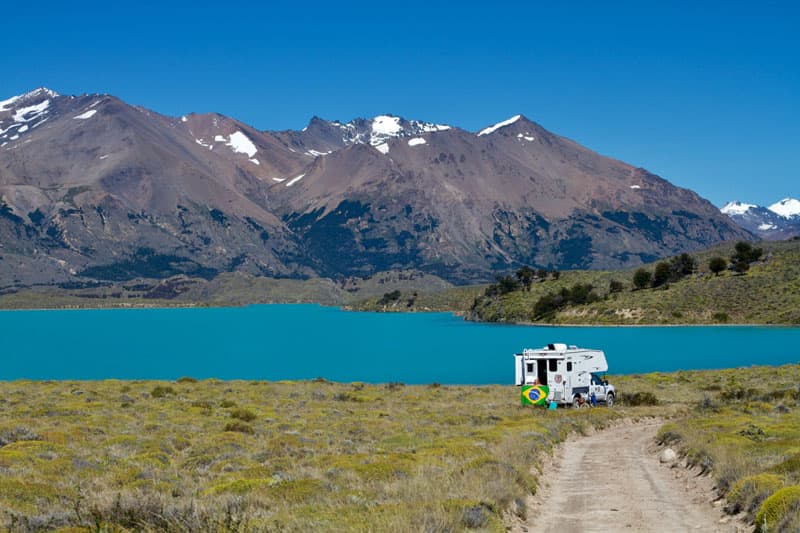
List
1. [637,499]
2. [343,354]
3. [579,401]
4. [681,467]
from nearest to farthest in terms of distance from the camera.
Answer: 1. [637,499]
2. [681,467]
3. [579,401]
4. [343,354]

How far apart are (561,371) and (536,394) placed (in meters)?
1.97

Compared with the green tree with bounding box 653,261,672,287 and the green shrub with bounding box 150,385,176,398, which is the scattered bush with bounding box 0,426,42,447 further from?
the green tree with bounding box 653,261,672,287

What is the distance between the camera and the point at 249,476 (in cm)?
1912

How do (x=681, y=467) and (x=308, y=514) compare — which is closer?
(x=308, y=514)

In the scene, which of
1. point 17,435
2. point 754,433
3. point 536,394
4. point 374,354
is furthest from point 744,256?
point 17,435

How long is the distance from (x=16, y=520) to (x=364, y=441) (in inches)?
643

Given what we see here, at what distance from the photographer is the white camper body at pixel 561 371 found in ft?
136

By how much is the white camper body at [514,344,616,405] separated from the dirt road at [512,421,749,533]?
14.4 meters

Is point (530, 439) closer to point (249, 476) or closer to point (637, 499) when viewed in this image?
point (637, 499)

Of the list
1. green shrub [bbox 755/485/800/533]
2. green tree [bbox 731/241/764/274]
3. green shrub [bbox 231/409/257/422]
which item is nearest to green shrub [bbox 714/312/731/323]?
green tree [bbox 731/241/764/274]

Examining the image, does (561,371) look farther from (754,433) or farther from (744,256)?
(744,256)

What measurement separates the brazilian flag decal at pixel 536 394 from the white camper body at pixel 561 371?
1.04ft

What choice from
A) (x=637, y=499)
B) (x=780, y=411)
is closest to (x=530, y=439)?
(x=637, y=499)

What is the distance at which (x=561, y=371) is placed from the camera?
4150 cm
